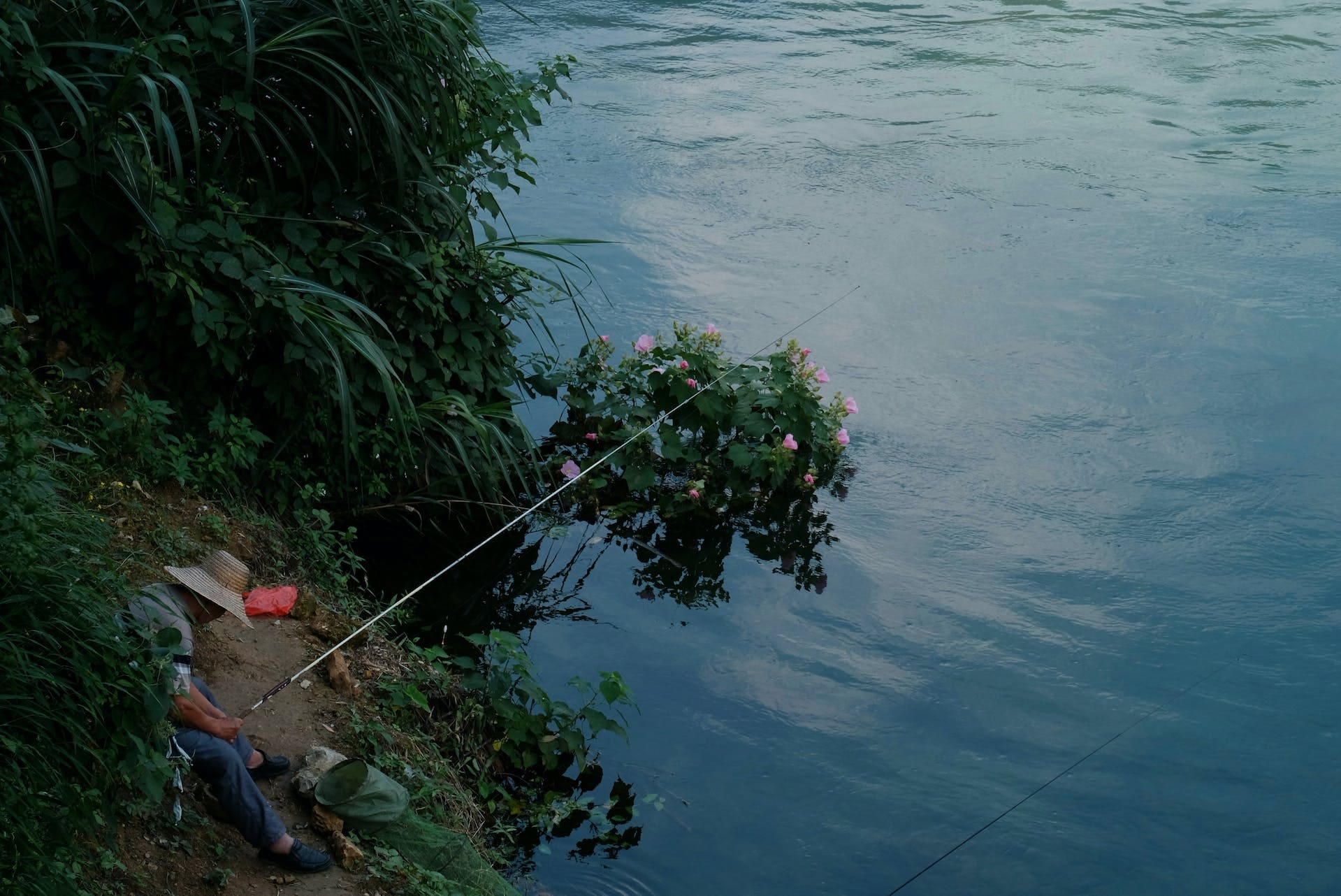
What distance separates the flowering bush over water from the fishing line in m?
1.61

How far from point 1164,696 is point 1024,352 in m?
2.43

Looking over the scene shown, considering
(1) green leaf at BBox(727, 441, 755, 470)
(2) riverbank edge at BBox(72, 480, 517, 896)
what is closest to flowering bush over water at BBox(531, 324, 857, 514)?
(1) green leaf at BBox(727, 441, 755, 470)

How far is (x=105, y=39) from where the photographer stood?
382cm

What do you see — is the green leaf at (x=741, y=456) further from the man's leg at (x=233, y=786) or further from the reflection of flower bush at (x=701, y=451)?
the man's leg at (x=233, y=786)

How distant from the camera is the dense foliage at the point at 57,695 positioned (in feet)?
6.82

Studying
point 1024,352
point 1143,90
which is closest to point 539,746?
point 1024,352

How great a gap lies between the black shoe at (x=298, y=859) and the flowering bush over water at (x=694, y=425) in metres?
2.24

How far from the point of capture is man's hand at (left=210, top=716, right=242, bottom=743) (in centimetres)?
275

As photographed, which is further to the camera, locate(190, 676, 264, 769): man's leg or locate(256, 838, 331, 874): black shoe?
locate(190, 676, 264, 769): man's leg

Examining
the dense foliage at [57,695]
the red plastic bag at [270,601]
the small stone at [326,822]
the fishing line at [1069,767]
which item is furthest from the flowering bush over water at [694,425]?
the dense foliage at [57,695]

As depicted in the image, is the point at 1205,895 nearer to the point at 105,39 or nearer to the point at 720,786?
the point at 720,786

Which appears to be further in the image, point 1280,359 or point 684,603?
point 1280,359

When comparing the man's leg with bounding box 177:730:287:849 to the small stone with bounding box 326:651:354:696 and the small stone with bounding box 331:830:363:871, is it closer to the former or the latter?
the small stone with bounding box 331:830:363:871

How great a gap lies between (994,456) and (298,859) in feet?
12.1
